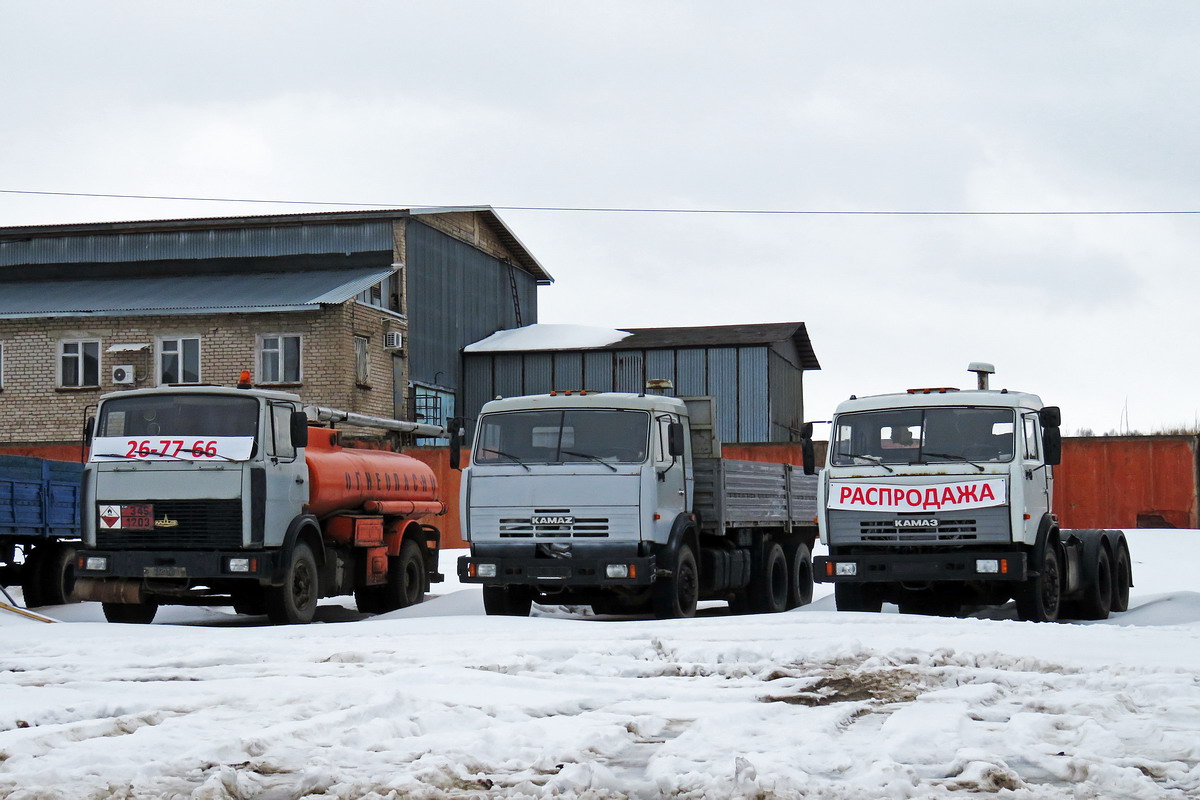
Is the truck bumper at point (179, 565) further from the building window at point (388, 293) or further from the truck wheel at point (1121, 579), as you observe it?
the building window at point (388, 293)

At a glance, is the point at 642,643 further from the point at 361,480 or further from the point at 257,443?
the point at 361,480

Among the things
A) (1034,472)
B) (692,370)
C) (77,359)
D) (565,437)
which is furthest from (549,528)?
(692,370)

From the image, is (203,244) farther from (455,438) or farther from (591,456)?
(591,456)

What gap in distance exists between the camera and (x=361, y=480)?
18.5 m

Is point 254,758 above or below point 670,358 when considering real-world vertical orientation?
below

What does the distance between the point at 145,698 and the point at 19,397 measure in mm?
33538

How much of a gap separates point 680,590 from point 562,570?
1.48 metres

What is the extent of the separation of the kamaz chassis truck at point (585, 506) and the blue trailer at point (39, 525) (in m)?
6.75

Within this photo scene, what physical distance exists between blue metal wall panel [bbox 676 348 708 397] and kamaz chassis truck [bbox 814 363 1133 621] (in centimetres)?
2774

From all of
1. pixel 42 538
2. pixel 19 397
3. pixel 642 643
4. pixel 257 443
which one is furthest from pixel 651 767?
pixel 19 397

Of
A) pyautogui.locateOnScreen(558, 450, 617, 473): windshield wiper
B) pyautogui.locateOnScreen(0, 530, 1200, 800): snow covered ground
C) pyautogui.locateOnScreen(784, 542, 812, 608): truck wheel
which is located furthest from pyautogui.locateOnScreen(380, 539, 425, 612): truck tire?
pyautogui.locateOnScreen(0, 530, 1200, 800): snow covered ground

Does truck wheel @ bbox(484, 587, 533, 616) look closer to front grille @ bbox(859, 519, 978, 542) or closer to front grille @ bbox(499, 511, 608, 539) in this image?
front grille @ bbox(499, 511, 608, 539)

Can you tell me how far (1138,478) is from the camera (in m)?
31.0

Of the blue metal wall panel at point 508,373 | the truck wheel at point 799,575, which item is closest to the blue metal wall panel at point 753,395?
the blue metal wall panel at point 508,373
